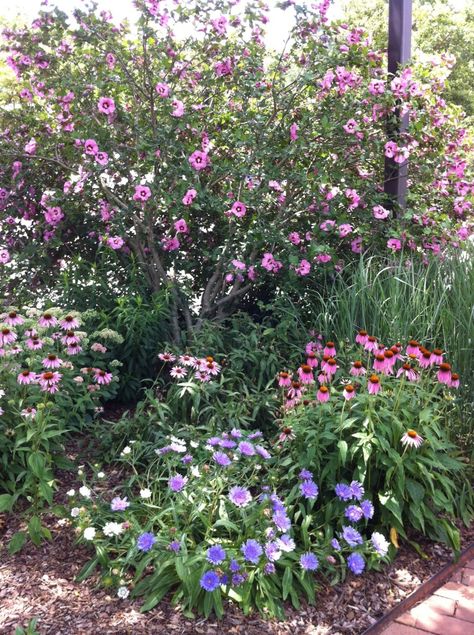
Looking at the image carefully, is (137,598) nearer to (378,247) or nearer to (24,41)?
(378,247)

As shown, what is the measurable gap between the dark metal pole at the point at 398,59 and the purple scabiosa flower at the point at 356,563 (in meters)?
2.98

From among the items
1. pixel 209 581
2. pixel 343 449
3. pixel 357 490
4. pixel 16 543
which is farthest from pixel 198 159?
pixel 209 581

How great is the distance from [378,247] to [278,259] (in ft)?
2.66

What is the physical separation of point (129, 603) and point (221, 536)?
428 millimetres

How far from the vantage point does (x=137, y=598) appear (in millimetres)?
2549

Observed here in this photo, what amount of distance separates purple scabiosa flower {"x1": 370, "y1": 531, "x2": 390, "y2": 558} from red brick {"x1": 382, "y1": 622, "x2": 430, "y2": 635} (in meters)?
0.27

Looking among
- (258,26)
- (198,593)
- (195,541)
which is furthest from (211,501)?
(258,26)

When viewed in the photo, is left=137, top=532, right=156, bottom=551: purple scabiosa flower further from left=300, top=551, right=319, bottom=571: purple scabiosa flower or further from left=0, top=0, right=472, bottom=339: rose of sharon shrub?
left=0, top=0, right=472, bottom=339: rose of sharon shrub

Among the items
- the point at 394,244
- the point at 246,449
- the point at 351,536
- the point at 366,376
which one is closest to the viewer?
the point at 351,536

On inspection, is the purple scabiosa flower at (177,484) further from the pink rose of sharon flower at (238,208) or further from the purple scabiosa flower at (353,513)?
the pink rose of sharon flower at (238,208)

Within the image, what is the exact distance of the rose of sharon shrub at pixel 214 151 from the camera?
4520mm

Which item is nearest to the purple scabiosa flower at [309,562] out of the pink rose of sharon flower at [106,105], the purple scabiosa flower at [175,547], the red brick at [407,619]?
the red brick at [407,619]

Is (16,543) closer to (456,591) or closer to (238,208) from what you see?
(456,591)

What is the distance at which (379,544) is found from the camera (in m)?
2.71
